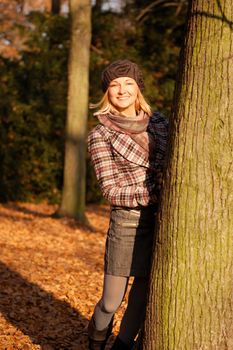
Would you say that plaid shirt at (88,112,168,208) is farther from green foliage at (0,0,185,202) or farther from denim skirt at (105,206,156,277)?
green foliage at (0,0,185,202)

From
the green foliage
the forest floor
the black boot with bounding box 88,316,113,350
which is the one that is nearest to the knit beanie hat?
the black boot with bounding box 88,316,113,350

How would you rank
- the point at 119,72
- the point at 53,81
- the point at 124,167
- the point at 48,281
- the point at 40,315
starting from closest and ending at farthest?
1. the point at 124,167
2. the point at 119,72
3. the point at 40,315
4. the point at 48,281
5. the point at 53,81

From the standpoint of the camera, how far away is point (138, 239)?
3.30 m

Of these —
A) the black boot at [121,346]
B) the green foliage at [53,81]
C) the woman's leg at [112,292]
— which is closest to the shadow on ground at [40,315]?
the black boot at [121,346]

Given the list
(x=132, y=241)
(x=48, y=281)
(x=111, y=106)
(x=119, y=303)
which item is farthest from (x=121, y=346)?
(x=48, y=281)

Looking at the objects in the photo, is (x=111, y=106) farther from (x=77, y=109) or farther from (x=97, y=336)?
(x=77, y=109)

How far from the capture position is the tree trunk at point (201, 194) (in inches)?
111

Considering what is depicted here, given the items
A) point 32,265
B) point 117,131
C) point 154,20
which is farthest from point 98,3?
point 117,131

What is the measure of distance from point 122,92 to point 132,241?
860 millimetres

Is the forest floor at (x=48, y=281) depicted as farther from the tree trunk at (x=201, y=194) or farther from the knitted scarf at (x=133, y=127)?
the knitted scarf at (x=133, y=127)

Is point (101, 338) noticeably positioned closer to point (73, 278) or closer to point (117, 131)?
point (117, 131)

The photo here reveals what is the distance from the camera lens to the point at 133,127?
10.8 feet

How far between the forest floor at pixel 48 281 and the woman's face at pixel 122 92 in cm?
192

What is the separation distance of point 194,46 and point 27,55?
38.5 feet
